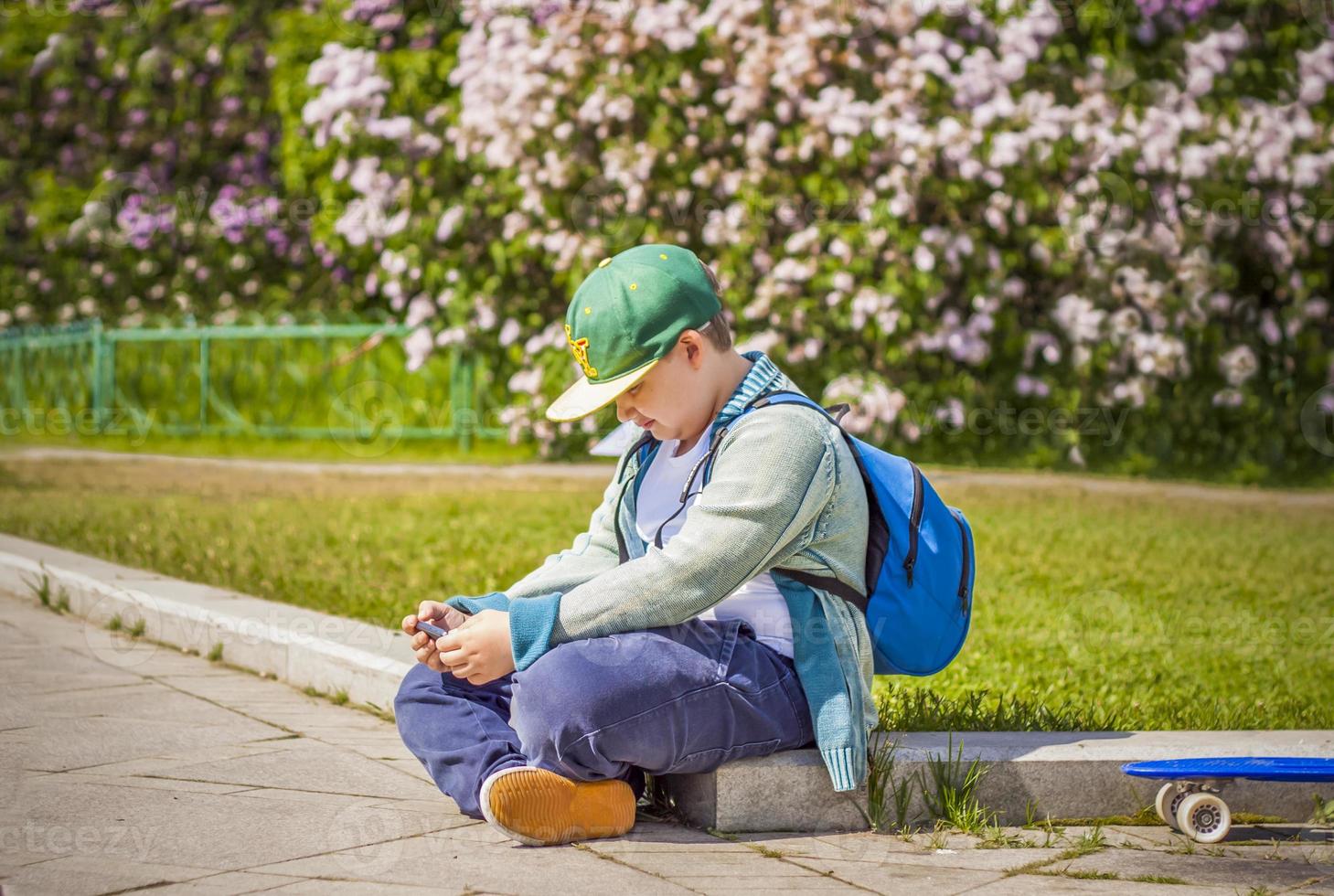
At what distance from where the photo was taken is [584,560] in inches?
135

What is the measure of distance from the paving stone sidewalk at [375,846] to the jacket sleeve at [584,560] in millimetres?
508

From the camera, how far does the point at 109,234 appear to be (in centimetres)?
1625

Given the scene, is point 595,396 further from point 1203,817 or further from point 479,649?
point 1203,817

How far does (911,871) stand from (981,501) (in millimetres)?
6399

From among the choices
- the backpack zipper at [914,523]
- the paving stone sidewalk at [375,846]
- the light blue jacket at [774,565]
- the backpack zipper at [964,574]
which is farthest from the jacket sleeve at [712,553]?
the paving stone sidewalk at [375,846]

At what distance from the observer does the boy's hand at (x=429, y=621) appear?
303 centimetres

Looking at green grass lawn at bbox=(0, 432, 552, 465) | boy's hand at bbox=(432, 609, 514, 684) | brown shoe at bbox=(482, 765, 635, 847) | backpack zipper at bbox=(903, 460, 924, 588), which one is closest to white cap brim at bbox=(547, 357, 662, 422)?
boy's hand at bbox=(432, 609, 514, 684)

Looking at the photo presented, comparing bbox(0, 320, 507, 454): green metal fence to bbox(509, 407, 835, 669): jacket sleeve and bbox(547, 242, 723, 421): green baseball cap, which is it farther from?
bbox(509, 407, 835, 669): jacket sleeve

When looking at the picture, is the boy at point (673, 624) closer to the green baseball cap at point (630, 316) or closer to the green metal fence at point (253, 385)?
the green baseball cap at point (630, 316)

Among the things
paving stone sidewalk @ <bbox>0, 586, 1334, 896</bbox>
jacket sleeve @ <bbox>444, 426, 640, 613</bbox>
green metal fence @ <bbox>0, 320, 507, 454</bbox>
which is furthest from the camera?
green metal fence @ <bbox>0, 320, 507, 454</bbox>

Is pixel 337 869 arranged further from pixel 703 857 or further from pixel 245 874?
pixel 703 857

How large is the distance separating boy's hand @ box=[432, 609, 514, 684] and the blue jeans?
0.07m

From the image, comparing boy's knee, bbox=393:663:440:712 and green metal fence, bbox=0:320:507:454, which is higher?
green metal fence, bbox=0:320:507:454

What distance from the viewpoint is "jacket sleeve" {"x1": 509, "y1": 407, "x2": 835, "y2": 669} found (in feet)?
9.77
